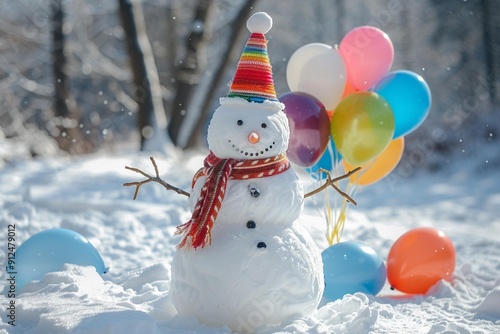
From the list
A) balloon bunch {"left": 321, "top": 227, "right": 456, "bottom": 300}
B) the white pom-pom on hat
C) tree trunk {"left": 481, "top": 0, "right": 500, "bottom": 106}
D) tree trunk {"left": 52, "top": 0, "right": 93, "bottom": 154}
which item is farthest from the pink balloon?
tree trunk {"left": 481, "top": 0, "right": 500, "bottom": 106}

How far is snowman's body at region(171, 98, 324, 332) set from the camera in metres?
2.95

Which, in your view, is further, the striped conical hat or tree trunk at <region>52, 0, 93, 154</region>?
tree trunk at <region>52, 0, 93, 154</region>

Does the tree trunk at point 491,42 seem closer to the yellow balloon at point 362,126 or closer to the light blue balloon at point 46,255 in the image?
the yellow balloon at point 362,126

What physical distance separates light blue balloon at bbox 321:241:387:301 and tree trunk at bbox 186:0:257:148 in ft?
20.9

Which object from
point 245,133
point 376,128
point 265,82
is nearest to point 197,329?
point 245,133

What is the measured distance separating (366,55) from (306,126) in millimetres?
823

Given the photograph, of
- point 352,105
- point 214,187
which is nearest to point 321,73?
point 352,105

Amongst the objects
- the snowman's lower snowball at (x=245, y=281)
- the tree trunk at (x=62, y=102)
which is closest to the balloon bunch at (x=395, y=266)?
the snowman's lower snowball at (x=245, y=281)

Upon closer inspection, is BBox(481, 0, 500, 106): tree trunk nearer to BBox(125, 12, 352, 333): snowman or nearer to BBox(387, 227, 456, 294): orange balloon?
BBox(387, 227, 456, 294): orange balloon

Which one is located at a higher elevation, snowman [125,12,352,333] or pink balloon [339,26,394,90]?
pink balloon [339,26,394,90]

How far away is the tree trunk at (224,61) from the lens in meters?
9.94

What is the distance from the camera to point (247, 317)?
2.96 meters

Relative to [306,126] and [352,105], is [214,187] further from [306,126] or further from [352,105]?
[352,105]

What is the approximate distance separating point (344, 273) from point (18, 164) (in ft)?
18.5
